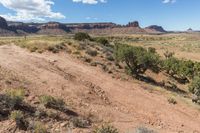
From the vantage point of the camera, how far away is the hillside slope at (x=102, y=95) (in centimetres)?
1681

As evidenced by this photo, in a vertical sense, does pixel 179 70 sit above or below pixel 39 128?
below

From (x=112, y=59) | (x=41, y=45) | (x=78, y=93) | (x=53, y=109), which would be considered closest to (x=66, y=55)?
(x=41, y=45)

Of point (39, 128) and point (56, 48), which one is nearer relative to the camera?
point (39, 128)

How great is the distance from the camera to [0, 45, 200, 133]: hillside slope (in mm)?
16811

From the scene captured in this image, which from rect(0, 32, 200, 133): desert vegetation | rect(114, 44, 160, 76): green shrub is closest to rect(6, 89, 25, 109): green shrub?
rect(0, 32, 200, 133): desert vegetation

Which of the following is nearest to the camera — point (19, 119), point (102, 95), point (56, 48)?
point (19, 119)

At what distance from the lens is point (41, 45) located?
3269 cm

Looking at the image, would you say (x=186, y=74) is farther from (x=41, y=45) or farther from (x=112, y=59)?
(x=41, y=45)

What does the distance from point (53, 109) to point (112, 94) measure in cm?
811

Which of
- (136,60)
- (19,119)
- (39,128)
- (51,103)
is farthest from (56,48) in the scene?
(39,128)

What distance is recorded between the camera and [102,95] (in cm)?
2114

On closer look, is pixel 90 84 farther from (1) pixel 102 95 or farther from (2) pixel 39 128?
(2) pixel 39 128

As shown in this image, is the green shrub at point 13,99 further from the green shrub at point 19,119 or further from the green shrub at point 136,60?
the green shrub at point 136,60

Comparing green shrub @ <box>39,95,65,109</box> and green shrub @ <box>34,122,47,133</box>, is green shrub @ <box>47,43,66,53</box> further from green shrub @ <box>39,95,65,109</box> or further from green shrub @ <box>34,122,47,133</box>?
green shrub @ <box>34,122,47,133</box>
